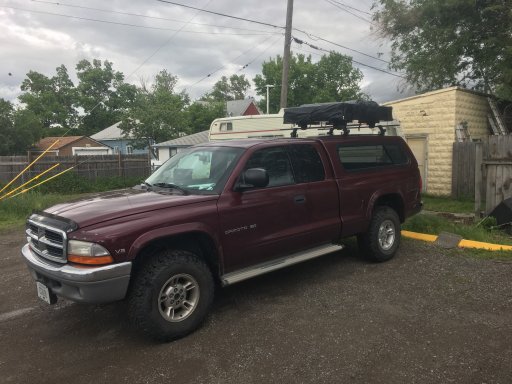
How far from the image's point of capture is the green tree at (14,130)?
32.8m

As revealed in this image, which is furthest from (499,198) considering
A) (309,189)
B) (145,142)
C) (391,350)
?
(145,142)

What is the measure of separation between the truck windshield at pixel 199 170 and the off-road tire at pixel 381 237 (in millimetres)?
2394

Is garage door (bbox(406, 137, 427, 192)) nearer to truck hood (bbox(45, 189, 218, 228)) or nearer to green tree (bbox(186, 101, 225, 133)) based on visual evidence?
truck hood (bbox(45, 189, 218, 228))

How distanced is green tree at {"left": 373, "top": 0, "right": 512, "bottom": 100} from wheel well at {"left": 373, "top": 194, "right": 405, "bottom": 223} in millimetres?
8264

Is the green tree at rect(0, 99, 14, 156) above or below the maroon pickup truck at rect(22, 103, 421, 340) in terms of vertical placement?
above

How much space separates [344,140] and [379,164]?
79 centimetres

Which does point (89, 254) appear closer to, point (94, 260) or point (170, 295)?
point (94, 260)

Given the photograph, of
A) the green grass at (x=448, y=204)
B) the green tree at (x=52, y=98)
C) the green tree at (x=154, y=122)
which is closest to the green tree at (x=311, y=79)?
the green tree at (x=154, y=122)

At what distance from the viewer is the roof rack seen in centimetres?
594

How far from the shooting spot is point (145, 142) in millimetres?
36562

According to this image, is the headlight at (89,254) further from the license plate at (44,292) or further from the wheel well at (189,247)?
the license plate at (44,292)

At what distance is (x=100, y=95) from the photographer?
55969mm

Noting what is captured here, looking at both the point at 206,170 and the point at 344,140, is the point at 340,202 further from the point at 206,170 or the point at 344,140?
the point at 206,170

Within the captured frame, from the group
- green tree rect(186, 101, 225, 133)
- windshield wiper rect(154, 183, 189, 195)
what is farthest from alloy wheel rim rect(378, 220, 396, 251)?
green tree rect(186, 101, 225, 133)
